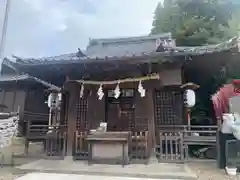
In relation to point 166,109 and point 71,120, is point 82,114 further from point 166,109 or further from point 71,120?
point 166,109

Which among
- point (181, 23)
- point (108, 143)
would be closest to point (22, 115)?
point (108, 143)

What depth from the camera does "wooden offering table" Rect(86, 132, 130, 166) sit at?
6379mm

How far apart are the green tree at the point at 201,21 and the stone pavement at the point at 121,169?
832 centimetres

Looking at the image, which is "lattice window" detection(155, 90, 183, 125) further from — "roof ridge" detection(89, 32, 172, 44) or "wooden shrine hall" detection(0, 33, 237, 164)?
"roof ridge" detection(89, 32, 172, 44)

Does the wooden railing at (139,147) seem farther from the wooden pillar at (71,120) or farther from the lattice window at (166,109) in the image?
the wooden pillar at (71,120)

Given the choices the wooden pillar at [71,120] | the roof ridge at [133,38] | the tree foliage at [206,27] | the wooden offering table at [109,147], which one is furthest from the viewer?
the roof ridge at [133,38]

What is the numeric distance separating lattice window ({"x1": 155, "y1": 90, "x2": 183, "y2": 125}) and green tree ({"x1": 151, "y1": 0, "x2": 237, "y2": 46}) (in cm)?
537

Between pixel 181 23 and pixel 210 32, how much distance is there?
242 cm

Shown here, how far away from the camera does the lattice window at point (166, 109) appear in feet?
27.3

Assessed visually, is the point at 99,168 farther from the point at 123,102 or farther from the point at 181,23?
the point at 181,23

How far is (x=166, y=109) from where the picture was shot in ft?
27.5

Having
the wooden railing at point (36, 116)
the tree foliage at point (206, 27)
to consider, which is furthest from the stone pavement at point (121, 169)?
the wooden railing at point (36, 116)

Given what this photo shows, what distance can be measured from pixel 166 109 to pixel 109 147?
2.95 metres

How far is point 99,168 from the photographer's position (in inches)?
239
